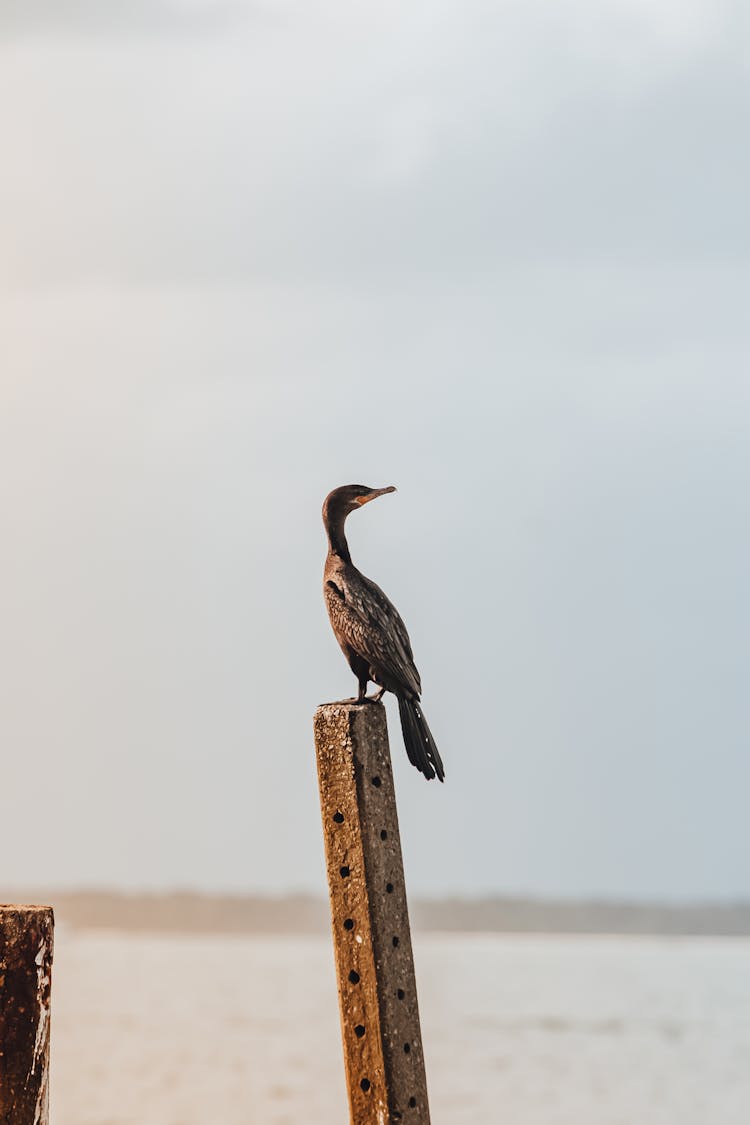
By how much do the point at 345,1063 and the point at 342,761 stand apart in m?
1.23

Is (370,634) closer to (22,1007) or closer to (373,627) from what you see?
(373,627)

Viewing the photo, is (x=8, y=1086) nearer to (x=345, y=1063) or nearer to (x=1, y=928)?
(x=1, y=928)

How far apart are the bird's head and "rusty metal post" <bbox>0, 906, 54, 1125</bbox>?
274 centimetres

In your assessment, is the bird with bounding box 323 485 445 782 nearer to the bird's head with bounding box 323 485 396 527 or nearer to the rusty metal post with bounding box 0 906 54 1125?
the bird's head with bounding box 323 485 396 527

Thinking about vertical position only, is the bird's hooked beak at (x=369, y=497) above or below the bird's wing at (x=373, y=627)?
above

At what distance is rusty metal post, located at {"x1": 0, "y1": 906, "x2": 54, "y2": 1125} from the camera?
16.4ft

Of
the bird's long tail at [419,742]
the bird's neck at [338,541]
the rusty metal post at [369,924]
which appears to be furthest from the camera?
the bird's neck at [338,541]

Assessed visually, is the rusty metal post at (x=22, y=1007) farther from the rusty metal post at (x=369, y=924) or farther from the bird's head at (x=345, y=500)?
the bird's head at (x=345, y=500)

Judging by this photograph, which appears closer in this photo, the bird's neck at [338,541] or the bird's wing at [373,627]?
the bird's wing at [373,627]

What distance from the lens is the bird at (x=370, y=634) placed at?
700 centimetres

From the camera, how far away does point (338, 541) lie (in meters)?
7.34

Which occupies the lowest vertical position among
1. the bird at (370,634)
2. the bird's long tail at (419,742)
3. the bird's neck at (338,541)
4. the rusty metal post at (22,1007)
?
the rusty metal post at (22,1007)

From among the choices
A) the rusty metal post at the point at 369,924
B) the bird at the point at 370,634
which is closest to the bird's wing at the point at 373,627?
the bird at the point at 370,634

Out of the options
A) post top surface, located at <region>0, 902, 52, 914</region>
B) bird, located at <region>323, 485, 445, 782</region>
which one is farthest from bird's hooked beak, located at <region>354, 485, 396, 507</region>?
post top surface, located at <region>0, 902, 52, 914</region>
